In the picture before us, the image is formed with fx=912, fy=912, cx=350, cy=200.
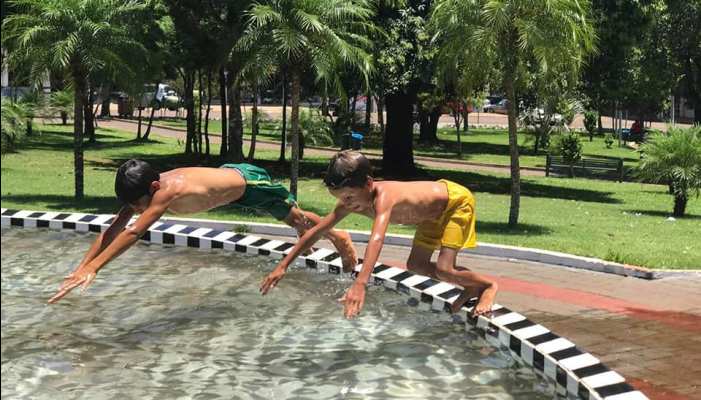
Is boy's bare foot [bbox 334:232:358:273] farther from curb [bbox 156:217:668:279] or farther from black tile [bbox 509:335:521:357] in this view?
curb [bbox 156:217:668:279]

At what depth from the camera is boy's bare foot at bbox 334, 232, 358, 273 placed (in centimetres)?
840

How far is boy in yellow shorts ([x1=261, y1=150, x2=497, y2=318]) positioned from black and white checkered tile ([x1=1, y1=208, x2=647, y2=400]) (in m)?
0.32

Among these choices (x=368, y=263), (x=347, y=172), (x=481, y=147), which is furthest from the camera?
(x=481, y=147)

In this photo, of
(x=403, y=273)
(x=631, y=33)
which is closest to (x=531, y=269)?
(x=403, y=273)

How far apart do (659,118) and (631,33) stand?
58.1 m

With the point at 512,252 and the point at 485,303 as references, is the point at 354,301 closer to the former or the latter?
the point at 485,303

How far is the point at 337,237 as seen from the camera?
8.33m

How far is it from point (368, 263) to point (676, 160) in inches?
504

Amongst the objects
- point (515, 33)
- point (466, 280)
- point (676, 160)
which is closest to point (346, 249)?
point (466, 280)

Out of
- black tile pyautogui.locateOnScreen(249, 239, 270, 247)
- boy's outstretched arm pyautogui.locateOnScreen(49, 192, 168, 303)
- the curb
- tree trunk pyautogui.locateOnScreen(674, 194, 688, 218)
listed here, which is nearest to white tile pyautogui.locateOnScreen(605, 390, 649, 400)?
boy's outstretched arm pyautogui.locateOnScreen(49, 192, 168, 303)

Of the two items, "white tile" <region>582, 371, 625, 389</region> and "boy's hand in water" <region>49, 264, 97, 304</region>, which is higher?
"boy's hand in water" <region>49, 264, 97, 304</region>

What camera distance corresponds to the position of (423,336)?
7375 mm

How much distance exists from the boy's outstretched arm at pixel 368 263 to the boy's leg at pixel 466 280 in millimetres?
775

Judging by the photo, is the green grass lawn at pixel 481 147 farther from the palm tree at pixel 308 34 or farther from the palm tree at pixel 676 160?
the palm tree at pixel 308 34
